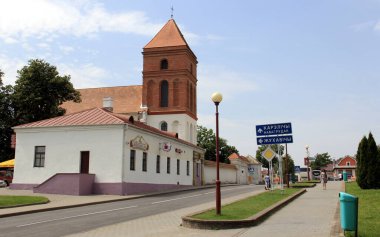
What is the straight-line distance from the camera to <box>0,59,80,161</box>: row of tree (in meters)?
51.1

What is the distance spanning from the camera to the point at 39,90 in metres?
51.2

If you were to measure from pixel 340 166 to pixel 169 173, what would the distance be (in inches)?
4000

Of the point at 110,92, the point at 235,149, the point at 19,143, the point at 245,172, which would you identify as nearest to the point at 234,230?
the point at 19,143

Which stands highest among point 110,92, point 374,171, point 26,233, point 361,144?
point 110,92

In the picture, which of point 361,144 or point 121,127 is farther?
point 121,127

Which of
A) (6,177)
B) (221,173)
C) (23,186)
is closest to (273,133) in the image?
(23,186)

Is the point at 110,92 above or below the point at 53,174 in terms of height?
above

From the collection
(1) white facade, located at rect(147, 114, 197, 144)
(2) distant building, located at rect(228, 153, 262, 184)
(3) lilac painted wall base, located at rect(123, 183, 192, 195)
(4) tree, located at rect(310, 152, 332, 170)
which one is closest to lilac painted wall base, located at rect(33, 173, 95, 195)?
(3) lilac painted wall base, located at rect(123, 183, 192, 195)

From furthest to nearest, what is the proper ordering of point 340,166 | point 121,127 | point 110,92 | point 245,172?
point 340,166
point 245,172
point 110,92
point 121,127

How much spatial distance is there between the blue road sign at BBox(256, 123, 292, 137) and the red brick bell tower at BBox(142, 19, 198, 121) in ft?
117

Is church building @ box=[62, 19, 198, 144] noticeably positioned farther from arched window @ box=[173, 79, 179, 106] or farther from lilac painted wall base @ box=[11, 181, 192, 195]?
lilac painted wall base @ box=[11, 181, 192, 195]

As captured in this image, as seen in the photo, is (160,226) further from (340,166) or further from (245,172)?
(340,166)

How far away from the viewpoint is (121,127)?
31344 mm

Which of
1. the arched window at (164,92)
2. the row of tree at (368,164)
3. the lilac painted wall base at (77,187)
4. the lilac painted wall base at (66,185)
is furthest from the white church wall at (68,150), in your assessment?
the arched window at (164,92)
